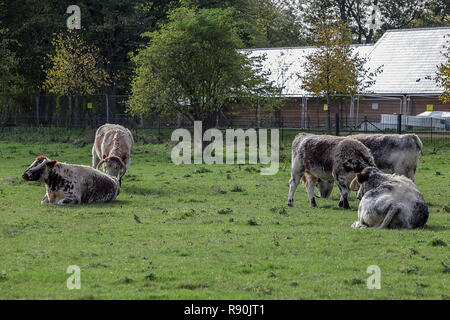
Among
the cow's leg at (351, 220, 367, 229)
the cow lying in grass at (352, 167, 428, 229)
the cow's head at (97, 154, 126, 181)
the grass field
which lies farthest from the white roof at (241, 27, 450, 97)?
the cow lying in grass at (352, 167, 428, 229)

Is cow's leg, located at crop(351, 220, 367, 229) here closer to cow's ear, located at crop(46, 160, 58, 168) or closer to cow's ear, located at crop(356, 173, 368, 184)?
cow's ear, located at crop(356, 173, 368, 184)

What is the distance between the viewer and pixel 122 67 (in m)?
49.1

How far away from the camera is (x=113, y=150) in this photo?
19344 millimetres

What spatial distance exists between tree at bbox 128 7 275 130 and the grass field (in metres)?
12.2

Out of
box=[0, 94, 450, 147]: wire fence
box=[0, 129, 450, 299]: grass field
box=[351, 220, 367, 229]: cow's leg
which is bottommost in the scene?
box=[0, 129, 450, 299]: grass field

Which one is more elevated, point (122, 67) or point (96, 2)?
point (96, 2)

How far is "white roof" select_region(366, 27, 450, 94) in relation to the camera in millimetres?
43938

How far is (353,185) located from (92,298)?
7733 mm

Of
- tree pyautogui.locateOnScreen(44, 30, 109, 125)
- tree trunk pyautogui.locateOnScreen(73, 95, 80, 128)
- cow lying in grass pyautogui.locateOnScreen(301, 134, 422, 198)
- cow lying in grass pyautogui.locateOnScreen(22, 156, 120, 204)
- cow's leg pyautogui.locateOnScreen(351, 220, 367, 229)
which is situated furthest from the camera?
tree pyautogui.locateOnScreen(44, 30, 109, 125)

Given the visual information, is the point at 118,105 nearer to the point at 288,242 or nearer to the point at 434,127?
the point at 434,127

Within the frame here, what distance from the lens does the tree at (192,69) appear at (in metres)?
30.3

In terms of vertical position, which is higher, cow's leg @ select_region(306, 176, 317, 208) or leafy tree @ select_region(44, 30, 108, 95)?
leafy tree @ select_region(44, 30, 108, 95)

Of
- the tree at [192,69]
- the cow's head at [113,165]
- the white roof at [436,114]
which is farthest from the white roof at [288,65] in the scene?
the cow's head at [113,165]
